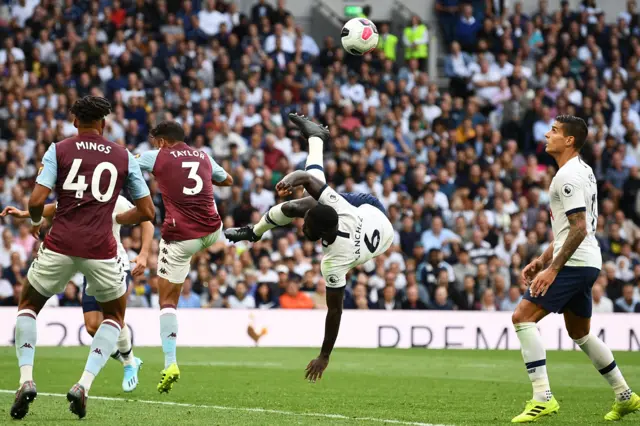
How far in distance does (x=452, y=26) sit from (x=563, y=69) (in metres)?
2.94

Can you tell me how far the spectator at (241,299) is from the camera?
19.9 m

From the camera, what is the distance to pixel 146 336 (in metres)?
19.1

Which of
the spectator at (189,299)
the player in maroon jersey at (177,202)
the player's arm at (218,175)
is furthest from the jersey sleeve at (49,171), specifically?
the spectator at (189,299)

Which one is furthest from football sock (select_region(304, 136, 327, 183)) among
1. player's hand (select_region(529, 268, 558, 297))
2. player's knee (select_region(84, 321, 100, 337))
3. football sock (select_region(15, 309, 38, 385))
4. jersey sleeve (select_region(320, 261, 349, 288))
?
player's knee (select_region(84, 321, 100, 337))

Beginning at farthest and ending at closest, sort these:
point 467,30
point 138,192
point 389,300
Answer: point 467,30
point 389,300
point 138,192

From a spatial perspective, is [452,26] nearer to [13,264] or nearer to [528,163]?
[528,163]

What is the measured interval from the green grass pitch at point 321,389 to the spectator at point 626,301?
3.04 meters

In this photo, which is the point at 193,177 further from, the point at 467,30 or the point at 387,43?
the point at 467,30

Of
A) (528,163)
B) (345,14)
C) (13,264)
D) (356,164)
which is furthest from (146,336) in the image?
(345,14)

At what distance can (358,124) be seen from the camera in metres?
24.3

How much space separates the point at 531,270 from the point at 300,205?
218cm

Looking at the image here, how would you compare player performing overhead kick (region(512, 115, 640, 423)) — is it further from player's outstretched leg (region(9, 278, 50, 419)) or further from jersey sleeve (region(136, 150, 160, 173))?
jersey sleeve (region(136, 150, 160, 173))

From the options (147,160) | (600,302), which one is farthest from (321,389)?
(600,302)

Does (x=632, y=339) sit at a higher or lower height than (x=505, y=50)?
lower
